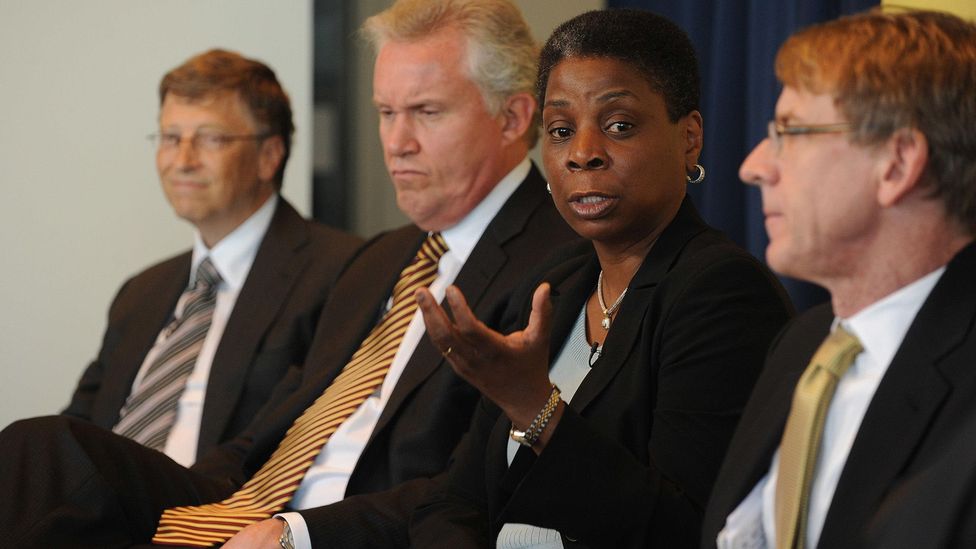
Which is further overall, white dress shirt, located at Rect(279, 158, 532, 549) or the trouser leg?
white dress shirt, located at Rect(279, 158, 532, 549)

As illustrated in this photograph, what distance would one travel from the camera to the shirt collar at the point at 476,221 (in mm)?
3219

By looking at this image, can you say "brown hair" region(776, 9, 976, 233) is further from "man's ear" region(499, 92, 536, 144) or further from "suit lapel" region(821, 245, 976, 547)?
"man's ear" region(499, 92, 536, 144)

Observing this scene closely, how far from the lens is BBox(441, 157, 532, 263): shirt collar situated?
3219mm

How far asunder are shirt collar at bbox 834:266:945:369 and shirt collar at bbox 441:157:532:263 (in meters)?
1.60

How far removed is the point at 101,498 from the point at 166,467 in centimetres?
23

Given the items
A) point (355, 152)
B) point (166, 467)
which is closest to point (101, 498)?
point (166, 467)

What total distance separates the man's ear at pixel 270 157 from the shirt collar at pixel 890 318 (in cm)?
291

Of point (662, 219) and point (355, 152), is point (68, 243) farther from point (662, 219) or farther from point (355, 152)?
point (662, 219)

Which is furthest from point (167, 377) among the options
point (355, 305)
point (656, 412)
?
point (656, 412)

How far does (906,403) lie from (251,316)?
2.55m

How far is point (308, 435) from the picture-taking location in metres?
3.09

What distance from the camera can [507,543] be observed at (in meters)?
2.31

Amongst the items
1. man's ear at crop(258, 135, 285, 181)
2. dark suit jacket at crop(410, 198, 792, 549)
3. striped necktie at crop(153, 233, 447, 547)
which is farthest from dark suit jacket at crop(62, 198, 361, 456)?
dark suit jacket at crop(410, 198, 792, 549)

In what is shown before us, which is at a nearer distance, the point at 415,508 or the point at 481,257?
the point at 415,508
